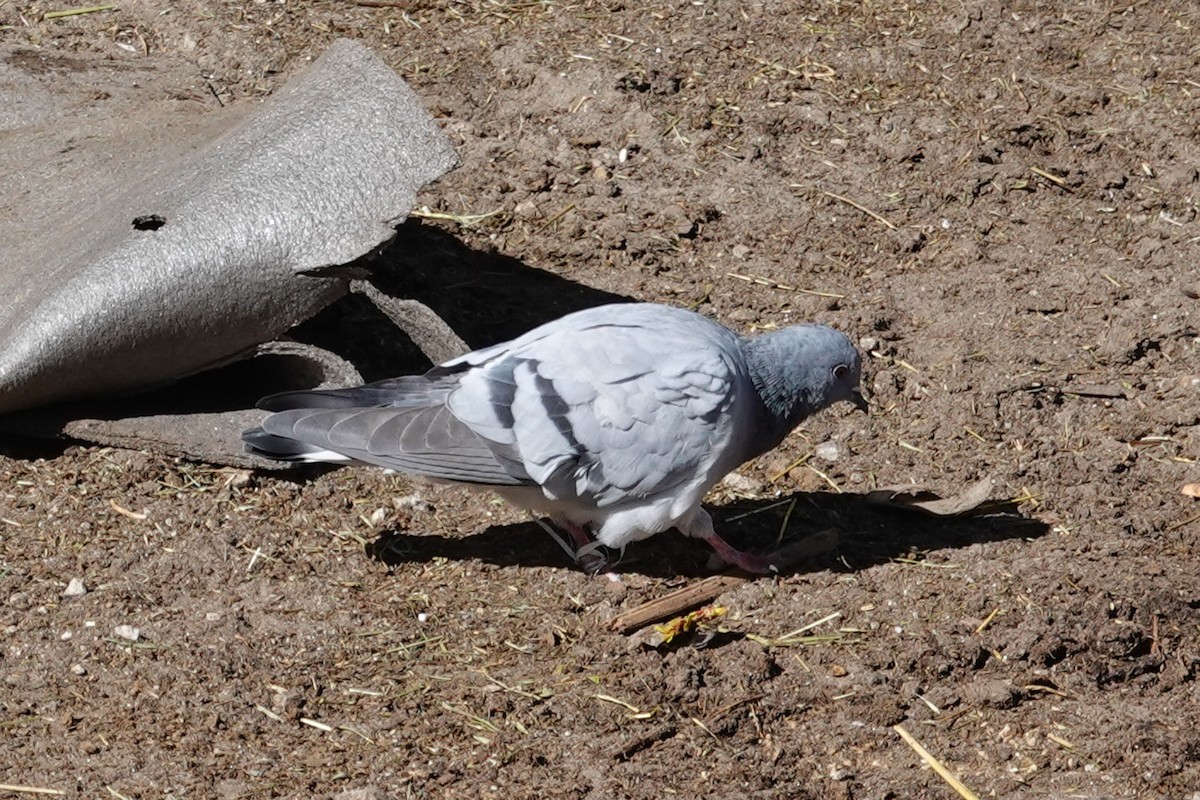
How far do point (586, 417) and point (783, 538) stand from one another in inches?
35.9

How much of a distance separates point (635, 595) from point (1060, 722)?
127 cm

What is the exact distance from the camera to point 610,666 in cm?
389

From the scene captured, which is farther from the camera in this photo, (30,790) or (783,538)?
(783,538)

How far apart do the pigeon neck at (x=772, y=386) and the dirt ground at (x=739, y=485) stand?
48 cm

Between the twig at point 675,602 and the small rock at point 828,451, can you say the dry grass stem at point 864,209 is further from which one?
the twig at point 675,602

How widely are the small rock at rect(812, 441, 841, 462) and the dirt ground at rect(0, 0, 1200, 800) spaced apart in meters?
0.01

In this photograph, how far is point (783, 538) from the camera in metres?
4.52

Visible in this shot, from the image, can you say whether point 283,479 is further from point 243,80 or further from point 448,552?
point 243,80

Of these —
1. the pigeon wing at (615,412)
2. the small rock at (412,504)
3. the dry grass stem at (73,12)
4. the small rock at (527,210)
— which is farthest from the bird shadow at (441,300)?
the dry grass stem at (73,12)

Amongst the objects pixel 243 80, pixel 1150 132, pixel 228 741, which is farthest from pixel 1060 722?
pixel 243 80

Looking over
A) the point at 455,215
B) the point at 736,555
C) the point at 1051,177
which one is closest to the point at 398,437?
the point at 736,555

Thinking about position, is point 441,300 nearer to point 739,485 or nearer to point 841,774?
point 739,485

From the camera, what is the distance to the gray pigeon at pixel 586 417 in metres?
4.01

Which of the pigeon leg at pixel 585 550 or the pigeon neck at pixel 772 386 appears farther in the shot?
the pigeon leg at pixel 585 550
